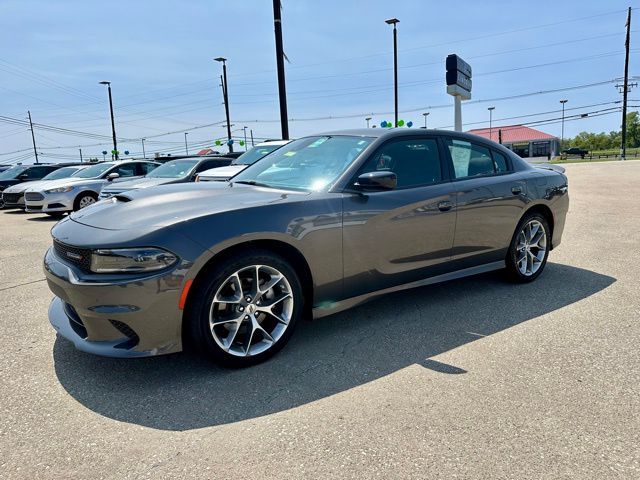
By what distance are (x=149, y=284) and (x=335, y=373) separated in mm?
1257

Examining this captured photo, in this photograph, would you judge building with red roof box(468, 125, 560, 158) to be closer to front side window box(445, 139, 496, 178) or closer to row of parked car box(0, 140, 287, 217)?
row of parked car box(0, 140, 287, 217)

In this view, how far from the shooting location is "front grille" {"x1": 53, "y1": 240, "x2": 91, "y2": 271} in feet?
→ 8.98

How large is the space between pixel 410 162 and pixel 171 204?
197cm

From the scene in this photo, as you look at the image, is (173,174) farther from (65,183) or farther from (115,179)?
(65,183)

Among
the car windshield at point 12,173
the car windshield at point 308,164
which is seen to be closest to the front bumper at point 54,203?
the car windshield at point 12,173

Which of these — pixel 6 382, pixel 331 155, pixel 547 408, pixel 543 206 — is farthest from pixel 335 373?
pixel 543 206

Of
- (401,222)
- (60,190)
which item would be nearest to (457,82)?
(401,222)

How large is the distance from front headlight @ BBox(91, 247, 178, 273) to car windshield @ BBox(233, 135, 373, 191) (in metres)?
1.21

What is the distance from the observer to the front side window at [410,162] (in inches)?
146

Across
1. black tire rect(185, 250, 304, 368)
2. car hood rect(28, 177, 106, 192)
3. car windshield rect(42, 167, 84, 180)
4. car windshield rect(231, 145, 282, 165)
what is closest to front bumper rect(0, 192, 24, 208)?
car windshield rect(42, 167, 84, 180)

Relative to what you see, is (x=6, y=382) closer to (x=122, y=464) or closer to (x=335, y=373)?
(x=122, y=464)

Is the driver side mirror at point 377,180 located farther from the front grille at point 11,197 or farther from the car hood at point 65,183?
the front grille at point 11,197

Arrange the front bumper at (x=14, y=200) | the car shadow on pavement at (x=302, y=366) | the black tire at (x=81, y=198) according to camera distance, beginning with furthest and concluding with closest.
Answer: the front bumper at (x=14, y=200), the black tire at (x=81, y=198), the car shadow on pavement at (x=302, y=366)

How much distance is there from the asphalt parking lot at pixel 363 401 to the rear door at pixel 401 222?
1.48ft
